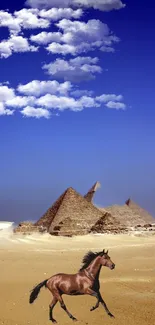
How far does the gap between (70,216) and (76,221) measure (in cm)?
57

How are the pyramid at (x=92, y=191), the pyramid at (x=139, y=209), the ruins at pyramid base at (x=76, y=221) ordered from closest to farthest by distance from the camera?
1. the ruins at pyramid base at (x=76, y=221)
2. the pyramid at (x=92, y=191)
3. the pyramid at (x=139, y=209)

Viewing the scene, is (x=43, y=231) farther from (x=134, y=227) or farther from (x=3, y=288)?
(x=3, y=288)

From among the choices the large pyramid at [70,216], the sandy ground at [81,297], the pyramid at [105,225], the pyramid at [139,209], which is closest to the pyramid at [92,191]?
the pyramid at [139,209]

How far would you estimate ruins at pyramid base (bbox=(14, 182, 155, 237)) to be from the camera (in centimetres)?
2997

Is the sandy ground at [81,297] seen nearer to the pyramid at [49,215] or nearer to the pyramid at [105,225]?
the pyramid at [105,225]

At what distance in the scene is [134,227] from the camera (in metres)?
33.0

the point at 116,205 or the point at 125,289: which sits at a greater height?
the point at 116,205

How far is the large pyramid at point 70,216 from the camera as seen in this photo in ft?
98.9

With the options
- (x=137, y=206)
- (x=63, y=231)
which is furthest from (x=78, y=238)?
(x=137, y=206)

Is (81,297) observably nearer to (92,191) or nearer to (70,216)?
(70,216)

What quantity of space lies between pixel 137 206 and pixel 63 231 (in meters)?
13.7

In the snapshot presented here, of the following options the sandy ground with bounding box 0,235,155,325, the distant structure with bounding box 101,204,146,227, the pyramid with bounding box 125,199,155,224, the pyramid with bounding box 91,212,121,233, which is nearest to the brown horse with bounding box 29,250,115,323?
the sandy ground with bounding box 0,235,155,325

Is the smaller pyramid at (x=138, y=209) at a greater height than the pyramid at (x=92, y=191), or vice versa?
the pyramid at (x=92, y=191)

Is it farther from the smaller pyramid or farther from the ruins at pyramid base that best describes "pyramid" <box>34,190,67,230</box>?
the smaller pyramid
